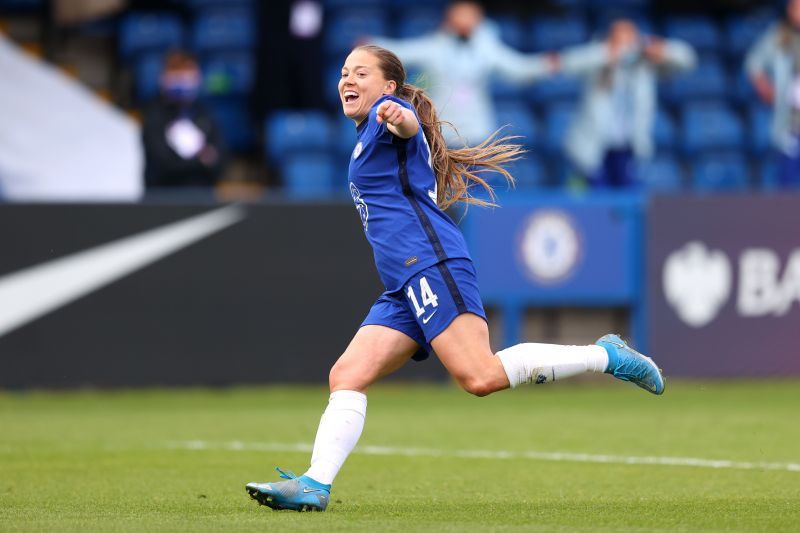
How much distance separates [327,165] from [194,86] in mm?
2286

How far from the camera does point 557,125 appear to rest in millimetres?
15633

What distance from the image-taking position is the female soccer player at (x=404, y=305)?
5426 millimetres

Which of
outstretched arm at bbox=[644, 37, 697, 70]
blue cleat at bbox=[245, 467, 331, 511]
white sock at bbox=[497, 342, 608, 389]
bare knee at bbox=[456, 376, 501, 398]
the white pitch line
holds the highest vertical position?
outstretched arm at bbox=[644, 37, 697, 70]

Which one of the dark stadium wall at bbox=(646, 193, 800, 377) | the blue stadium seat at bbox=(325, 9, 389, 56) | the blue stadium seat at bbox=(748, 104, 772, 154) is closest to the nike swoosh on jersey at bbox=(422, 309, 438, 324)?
the dark stadium wall at bbox=(646, 193, 800, 377)

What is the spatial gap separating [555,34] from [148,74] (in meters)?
4.56

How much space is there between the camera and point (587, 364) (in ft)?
18.5

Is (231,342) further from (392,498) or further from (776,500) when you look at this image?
(776,500)

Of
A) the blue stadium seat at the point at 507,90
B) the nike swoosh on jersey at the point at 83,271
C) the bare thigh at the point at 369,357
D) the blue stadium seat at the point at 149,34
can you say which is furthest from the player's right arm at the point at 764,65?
the bare thigh at the point at 369,357

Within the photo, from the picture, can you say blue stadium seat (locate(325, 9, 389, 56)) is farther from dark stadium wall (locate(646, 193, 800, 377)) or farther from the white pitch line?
the white pitch line

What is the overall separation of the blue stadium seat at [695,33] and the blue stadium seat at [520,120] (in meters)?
2.28

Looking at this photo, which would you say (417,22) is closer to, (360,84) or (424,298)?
(360,84)

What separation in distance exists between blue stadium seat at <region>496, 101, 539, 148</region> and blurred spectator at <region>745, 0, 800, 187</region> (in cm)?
247

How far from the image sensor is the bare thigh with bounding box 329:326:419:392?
5.53 m

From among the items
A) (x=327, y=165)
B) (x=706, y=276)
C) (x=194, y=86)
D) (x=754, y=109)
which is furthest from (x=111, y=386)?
(x=754, y=109)
